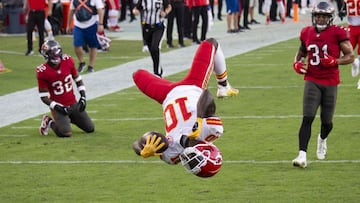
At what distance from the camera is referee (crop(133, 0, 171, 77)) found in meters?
19.5

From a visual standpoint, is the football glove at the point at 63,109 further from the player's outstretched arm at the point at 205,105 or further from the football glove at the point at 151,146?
the player's outstretched arm at the point at 205,105

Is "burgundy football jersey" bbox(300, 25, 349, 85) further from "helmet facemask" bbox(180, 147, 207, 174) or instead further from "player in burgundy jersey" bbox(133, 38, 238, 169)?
"helmet facemask" bbox(180, 147, 207, 174)

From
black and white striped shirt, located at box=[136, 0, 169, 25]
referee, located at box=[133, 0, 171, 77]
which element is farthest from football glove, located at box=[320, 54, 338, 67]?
black and white striped shirt, located at box=[136, 0, 169, 25]

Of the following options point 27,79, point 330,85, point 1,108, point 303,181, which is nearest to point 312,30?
point 330,85

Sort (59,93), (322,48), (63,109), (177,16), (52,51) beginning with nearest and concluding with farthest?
(322,48) < (52,51) < (63,109) < (59,93) < (177,16)

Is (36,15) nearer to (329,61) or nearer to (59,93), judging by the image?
(59,93)

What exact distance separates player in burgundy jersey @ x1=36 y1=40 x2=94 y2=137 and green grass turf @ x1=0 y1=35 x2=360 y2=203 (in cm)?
18

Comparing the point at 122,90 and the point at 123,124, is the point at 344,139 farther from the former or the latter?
the point at 122,90

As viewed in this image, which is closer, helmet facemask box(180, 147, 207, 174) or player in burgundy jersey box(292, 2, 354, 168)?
helmet facemask box(180, 147, 207, 174)

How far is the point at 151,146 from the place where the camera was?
26.7 feet

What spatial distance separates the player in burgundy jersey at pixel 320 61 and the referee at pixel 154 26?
7.72 metres

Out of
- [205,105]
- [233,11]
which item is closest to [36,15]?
[233,11]

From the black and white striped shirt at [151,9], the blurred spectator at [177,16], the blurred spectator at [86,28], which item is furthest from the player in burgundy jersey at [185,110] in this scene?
the blurred spectator at [177,16]

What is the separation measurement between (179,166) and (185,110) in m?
3.76
